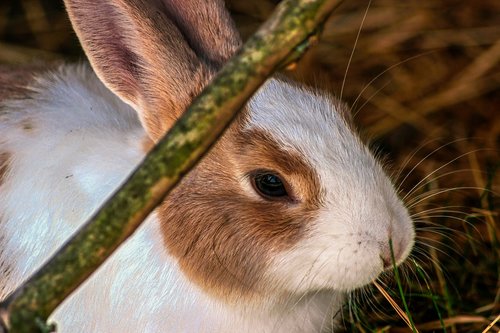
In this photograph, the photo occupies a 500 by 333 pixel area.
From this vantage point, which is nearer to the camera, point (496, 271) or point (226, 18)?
point (226, 18)

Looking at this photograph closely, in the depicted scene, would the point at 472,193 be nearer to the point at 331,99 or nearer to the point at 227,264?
the point at 331,99

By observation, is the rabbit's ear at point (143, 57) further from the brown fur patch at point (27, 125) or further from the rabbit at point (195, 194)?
the brown fur patch at point (27, 125)

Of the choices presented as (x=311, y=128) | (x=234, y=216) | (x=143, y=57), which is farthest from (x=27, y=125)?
(x=311, y=128)

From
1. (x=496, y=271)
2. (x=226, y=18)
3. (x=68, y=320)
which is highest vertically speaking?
(x=226, y=18)

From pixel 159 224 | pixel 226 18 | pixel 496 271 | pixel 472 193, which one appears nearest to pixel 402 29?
pixel 472 193

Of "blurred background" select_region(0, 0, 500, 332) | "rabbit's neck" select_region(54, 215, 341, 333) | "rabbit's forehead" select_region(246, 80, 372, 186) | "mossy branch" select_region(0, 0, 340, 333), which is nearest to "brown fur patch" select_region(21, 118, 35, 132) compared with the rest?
"rabbit's neck" select_region(54, 215, 341, 333)

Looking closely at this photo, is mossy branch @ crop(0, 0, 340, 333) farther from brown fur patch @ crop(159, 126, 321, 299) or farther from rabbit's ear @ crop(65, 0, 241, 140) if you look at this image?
rabbit's ear @ crop(65, 0, 241, 140)
